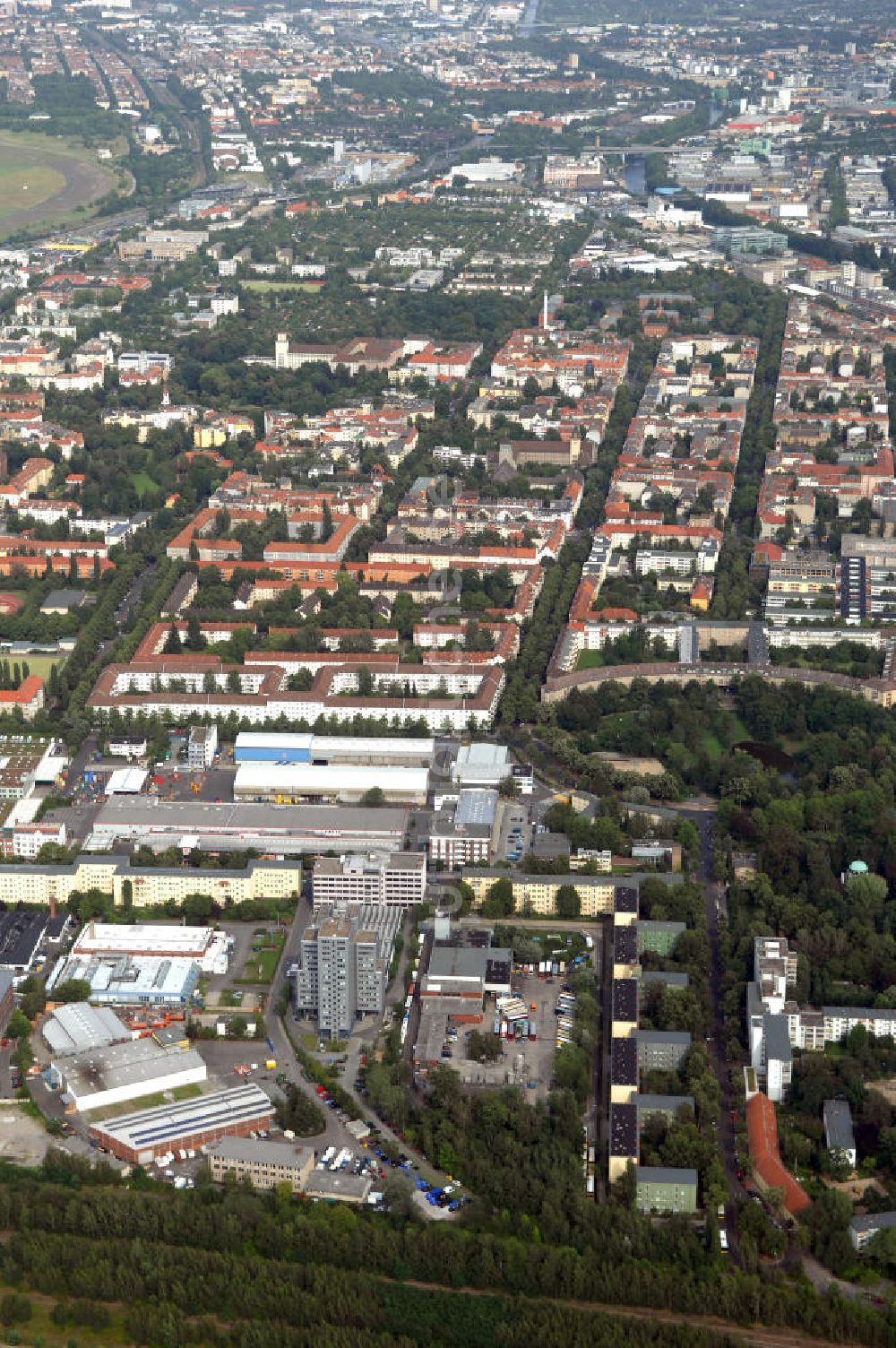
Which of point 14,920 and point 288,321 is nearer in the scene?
point 14,920

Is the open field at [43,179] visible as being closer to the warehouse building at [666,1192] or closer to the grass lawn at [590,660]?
the grass lawn at [590,660]

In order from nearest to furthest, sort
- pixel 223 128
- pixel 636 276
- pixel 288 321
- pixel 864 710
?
pixel 864 710 < pixel 288 321 < pixel 636 276 < pixel 223 128

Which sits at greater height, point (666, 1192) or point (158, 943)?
A: point (666, 1192)

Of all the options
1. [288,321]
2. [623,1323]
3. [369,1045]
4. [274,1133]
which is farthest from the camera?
[288,321]

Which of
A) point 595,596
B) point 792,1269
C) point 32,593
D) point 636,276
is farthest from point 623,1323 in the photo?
point 636,276

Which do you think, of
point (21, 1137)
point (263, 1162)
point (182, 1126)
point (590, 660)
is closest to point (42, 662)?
point (590, 660)

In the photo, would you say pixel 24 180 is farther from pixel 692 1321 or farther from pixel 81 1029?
pixel 692 1321

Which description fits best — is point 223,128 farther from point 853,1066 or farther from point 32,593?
point 853,1066
